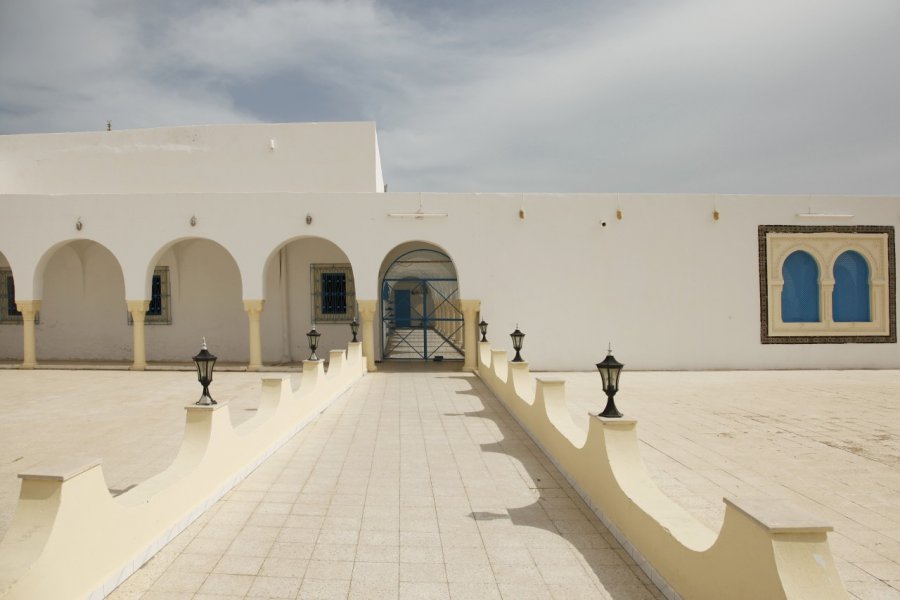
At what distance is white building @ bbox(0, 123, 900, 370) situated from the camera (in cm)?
1271

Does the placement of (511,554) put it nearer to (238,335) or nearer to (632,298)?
(632,298)

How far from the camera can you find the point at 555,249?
514 inches

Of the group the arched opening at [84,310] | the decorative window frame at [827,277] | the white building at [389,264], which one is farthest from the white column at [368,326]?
the decorative window frame at [827,277]

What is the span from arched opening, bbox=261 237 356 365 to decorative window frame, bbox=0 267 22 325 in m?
6.49

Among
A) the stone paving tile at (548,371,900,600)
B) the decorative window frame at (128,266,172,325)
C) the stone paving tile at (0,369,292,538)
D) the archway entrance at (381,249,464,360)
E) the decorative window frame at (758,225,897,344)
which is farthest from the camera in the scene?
the archway entrance at (381,249,464,360)

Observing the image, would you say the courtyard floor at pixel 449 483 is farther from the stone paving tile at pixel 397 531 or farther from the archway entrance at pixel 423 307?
the archway entrance at pixel 423 307

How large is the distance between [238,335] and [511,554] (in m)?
12.3

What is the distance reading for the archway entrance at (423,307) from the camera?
15.8m

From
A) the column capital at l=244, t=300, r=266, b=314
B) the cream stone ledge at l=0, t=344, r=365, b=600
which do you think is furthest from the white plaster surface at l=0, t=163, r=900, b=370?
the cream stone ledge at l=0, t=344, r=365, b=600

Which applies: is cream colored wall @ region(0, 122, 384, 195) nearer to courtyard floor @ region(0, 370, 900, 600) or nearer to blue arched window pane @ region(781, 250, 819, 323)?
courtyard floor @ region(0, 370, 900, 600)

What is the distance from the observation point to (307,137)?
14812 mm

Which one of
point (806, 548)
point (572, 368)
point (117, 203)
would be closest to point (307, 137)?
point (117, 203)

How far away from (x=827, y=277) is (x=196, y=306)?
15.4m

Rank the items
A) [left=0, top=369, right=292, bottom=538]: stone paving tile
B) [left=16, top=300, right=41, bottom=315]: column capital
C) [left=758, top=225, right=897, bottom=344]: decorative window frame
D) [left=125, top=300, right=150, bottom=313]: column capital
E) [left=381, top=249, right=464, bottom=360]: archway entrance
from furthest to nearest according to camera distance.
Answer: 1. [left=381, top=249, right=464, bottom=360]: archway entrance
2. [left=758, top=225, right=897, bottom=344]: decorative window frame
3. [left=16, top=300, right=41, bottom=315]: column capital
4. [left=125, top=300, right=150, bottom=313]: column capital
5. [left=0, top=369, right=292, bottom=538]: stone paving tile
